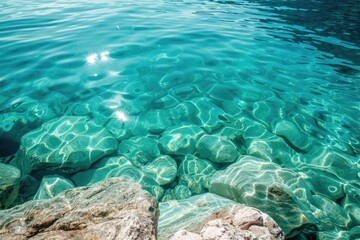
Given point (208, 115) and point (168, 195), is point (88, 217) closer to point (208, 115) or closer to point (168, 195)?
point (168, 195)

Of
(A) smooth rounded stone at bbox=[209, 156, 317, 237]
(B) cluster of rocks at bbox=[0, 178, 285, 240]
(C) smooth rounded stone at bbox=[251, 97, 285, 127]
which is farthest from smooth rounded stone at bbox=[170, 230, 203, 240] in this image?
(C) smooth rounded stone at bbox=[251, 97, 285, 127]

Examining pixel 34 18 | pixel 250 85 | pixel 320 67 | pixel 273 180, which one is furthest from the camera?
pixel 34 18

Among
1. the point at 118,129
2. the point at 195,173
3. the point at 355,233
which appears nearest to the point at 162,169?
the point at 195,173

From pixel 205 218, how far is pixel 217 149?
2243 millimetres

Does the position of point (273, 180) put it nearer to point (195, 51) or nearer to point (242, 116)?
point (242, 116)

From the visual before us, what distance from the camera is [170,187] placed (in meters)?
4.07

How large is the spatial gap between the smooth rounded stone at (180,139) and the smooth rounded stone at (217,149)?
7.0 inches

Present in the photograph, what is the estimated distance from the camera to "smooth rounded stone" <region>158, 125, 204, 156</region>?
4.57 meters

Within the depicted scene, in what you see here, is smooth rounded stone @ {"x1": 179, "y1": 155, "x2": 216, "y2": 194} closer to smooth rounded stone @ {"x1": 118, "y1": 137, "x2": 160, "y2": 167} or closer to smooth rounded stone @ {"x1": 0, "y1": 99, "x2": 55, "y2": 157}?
smooth rounded stone @ {"x1": 118, "y1": 137, "x2": 160, "y2": 167}

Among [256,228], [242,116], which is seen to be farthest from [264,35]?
[256,228]

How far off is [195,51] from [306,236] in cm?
629

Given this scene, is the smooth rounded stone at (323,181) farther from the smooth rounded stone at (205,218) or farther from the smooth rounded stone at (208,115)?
the smooth rounded stone at (208,115)

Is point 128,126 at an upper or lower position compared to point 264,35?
lower

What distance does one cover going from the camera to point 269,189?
10.3 ft
